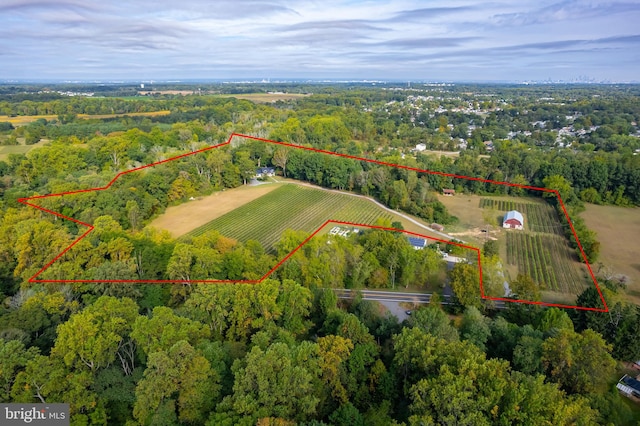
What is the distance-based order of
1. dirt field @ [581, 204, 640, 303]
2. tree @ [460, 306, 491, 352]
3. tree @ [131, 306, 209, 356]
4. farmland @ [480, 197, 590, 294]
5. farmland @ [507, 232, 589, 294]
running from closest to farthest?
1. tree @ [131, 306, 209, 356]
2. tree @ [460, 306, 491, 352]
3. farmland @ [507, 232, 589, 294]
4. farmland @ [480, 197, 590, 294]
5. dirt field @ [581, 204, 640, 303]

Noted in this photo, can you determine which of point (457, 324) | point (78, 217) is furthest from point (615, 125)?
point (78, 217)

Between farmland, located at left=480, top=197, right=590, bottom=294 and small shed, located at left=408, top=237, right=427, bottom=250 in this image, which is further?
small shed, located at left=408, top=237, right=427, bottom=250

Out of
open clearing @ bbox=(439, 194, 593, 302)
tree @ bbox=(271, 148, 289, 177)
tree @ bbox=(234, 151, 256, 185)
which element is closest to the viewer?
open clearing @ bbox=(439, 194, 593, 302)

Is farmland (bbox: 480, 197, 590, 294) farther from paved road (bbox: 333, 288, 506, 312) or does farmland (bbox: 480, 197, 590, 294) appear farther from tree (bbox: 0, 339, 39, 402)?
tree (bbox: 0, 339, 39, 402)

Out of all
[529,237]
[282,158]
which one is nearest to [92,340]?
[529,237]

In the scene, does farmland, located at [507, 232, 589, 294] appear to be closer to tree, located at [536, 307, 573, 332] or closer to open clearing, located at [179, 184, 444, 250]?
tree, located at [536, 307, 573, 332]

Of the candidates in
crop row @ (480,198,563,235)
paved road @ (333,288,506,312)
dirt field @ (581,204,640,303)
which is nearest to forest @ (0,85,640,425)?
paved road @ (333,288,506,312)

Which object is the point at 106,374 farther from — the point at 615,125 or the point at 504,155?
the point at 615,125

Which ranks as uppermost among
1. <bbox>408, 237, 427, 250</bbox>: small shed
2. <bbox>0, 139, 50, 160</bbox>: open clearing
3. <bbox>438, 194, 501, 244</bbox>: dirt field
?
<bbox>0, 139, 50, 160</bbox>: open clearing

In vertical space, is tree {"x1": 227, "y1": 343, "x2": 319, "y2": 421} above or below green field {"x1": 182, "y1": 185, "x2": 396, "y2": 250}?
above
